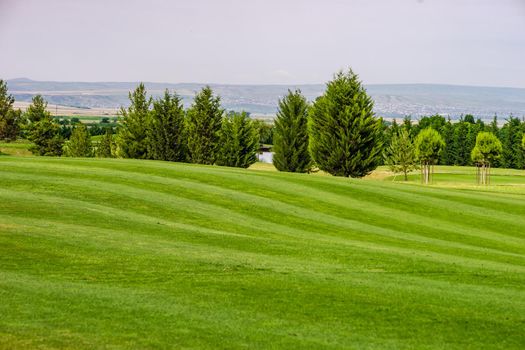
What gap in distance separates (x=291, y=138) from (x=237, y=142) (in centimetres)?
677

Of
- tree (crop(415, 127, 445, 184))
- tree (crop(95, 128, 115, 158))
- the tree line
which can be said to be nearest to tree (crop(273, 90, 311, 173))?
the tree line

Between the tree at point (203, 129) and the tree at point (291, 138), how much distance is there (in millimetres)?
8477

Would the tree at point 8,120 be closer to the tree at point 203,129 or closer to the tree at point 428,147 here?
the tree at point 203,129

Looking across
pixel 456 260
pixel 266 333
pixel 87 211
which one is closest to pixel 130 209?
pixel 87 211

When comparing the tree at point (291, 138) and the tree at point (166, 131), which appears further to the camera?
the tree at point (291, 138)

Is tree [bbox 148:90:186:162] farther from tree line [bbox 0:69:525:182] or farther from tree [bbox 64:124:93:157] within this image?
tree [bbox 64:124:93:157]

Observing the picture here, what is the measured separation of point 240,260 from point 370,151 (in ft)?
185

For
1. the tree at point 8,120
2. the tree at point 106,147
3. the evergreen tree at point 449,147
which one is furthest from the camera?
the evergreen tree at point 449,147

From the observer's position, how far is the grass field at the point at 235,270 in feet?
39.0

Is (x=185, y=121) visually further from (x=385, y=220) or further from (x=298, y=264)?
(x=298, y=264)

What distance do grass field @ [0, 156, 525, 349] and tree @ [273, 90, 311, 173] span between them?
49.9 metres

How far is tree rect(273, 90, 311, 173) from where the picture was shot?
83938mm

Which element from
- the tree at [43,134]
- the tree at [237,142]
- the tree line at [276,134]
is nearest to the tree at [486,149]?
the tree line at [276,134]

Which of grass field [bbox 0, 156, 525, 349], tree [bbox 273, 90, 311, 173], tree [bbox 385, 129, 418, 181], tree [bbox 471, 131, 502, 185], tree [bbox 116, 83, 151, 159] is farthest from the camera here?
tree [bbox 385, 129, 418, 181]
